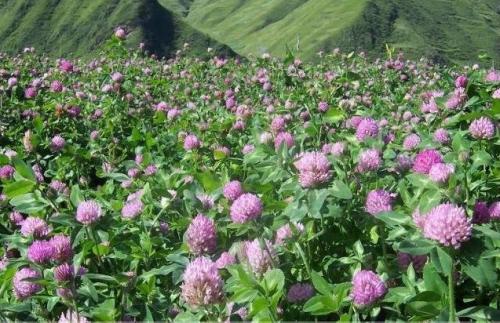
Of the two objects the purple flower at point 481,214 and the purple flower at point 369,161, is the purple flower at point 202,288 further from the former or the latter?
the purple flower at point 369,161

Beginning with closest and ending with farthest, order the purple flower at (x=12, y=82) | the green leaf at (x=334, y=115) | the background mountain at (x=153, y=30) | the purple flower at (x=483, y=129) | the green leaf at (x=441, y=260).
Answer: the green leaf at (x=441, y=260) → the purple flower at (x=483, y=129) → the green leaf at (x=334, y=115) → the purple flower at (x=12, y=82) → the background mountain at (x=153, y=30)

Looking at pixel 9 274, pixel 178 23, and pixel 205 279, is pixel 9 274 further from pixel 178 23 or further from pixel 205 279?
pixel 178 23

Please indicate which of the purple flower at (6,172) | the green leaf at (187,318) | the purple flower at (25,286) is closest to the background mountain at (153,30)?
the purple flower at (6,172)

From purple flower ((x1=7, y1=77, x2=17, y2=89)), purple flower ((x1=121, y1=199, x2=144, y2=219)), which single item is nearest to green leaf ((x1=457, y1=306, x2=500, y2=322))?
purple flower ((x1=121, y1=199, x2=144, y2=219))

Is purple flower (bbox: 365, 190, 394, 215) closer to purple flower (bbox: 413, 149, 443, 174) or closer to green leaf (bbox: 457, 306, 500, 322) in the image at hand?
purple flower (bbox: 413, 149, 443, 174)

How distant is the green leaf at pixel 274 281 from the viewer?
2344 millimetres

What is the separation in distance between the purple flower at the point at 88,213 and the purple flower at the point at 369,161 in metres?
1.50

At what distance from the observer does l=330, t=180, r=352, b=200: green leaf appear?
283cm

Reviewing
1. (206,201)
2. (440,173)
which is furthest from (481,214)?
(206,201)

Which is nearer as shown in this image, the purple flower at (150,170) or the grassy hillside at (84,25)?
the purple flower at (150,170)

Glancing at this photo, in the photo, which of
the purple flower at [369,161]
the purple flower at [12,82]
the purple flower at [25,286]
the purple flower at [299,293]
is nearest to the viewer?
the purple flower at [299,293]

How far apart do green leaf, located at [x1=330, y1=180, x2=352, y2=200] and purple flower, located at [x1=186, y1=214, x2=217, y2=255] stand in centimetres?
63

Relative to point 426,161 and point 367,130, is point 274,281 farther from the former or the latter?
point 367,130

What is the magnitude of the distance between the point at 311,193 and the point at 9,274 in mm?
1725
